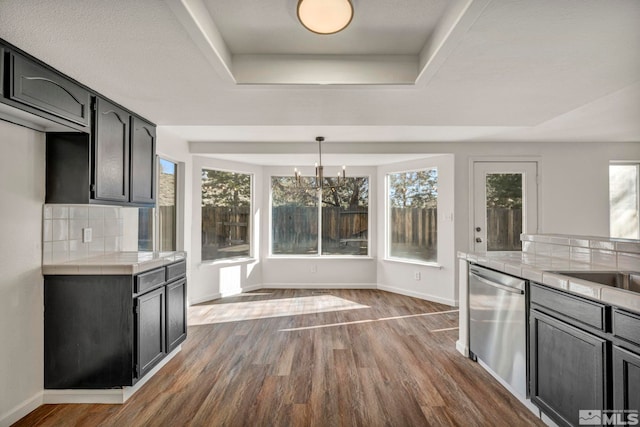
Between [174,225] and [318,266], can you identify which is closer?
[174,225]

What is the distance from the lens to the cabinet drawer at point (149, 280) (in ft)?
7.38

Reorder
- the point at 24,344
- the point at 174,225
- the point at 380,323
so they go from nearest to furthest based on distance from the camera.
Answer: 1. the point at 24,344
2. the point at 380,323
3. the point at 174,225

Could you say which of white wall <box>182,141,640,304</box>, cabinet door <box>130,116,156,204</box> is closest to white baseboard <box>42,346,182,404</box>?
cabinet door <box>130,116,156,204</box>

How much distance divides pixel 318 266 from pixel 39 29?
457 cm

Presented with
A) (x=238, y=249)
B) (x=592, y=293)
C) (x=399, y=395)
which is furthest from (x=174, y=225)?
(x=592, y=293)

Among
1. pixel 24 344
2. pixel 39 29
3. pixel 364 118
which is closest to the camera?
pixel 39 29

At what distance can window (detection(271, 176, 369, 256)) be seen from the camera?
5.63 metres

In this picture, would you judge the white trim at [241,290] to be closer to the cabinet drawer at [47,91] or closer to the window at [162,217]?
the window at [162,217]

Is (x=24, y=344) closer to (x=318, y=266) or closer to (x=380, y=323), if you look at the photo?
(x=380, y=323)

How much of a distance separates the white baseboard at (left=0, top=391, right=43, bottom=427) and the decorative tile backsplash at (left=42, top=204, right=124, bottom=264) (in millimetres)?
908

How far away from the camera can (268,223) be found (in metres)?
5.57

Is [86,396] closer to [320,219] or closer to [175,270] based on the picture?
[175,270]

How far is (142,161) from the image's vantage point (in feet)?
9.86

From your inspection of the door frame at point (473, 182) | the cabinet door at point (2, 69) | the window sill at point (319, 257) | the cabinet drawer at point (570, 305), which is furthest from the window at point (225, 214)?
the cabinet drawer at point (570, 305)
